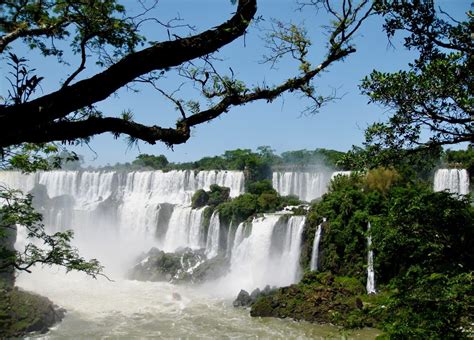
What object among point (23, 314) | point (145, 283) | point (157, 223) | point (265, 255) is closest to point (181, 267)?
point (145, 283)

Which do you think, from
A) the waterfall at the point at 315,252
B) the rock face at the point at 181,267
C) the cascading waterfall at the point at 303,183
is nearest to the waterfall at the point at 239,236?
the rock face at the point at 181,267

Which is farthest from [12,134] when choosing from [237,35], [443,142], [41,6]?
[443,142]

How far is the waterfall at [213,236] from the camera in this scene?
2425cm

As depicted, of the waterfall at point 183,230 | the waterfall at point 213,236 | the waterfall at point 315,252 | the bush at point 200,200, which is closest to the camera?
the waterfall at point 315,252

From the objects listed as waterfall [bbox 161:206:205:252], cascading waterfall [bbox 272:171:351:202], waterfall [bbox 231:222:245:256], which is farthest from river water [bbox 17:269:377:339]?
cascading waterfall [bbox 272:171:351:202]

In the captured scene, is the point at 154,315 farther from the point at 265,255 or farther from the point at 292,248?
the point at 292,248

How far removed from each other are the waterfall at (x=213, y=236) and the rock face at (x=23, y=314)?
10147mm

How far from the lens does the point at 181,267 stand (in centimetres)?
2269

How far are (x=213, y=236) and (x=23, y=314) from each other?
11.9m

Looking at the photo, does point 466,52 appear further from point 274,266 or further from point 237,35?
point 274,266

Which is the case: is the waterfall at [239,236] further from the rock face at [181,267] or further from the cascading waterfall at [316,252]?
the cascading waterfall at [316,252]

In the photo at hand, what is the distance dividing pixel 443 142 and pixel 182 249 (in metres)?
20.5

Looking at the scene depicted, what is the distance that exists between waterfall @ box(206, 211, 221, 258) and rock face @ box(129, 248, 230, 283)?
438 millimetres

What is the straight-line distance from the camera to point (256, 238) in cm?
2112
